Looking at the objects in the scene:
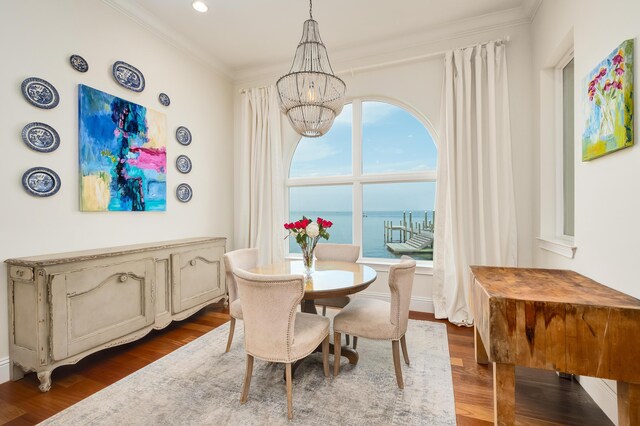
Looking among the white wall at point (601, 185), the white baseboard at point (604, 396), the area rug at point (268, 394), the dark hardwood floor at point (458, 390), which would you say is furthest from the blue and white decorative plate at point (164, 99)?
the white baseboard at point (604, 396)

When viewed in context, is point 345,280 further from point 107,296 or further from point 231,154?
point 231,154

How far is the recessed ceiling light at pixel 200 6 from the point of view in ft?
9.58

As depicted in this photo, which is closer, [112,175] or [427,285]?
[112,175]

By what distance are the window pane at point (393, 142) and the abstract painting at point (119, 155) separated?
2.43 m

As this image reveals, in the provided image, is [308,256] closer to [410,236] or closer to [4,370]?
[410,236]

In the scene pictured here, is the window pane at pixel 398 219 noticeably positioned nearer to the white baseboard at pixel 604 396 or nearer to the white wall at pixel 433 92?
the white wall at pixel 433 92

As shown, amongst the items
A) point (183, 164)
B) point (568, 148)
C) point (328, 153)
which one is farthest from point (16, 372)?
point (568, 148)

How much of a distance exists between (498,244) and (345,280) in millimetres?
1870

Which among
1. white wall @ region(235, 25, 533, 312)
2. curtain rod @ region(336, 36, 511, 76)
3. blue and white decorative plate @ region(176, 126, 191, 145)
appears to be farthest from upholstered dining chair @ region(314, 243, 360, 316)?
curtain rod @ region(336, 36, 511, 76)

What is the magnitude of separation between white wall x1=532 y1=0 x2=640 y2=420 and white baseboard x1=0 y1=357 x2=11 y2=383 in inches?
152

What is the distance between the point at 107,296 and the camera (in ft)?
7.93

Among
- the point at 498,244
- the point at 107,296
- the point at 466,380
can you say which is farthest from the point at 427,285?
the point at 107,296

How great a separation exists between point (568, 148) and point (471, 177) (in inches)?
32.9

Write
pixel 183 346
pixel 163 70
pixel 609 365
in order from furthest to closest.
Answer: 1. pixel 163 70
2. pixel 183 346
3. pixel 609 365
